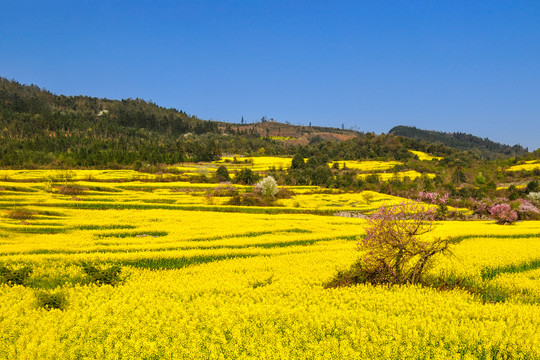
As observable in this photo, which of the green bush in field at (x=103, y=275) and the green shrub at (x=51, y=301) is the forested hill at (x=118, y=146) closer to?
the green bush in field at (x=103, y=275)

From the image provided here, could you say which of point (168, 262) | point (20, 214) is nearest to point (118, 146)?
point (20, 214)

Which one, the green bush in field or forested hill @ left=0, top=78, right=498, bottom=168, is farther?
forested hill @ left=0, top=78, right=498, bottom=168

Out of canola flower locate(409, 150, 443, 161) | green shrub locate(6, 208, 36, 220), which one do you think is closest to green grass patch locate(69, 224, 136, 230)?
green shrub locate(6, 208, 36, 220)

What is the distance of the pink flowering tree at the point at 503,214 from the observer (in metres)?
38.3

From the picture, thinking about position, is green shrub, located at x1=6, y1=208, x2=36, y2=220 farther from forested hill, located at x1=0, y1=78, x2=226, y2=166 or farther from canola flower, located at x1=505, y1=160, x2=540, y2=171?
canola flower, located at x1=505, y1=160, x2=540, y2=171

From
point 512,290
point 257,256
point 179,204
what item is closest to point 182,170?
point 179,204

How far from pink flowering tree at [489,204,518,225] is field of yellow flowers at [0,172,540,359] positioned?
1755cm

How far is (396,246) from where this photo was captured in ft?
38.9

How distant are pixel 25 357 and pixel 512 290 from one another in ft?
51.9

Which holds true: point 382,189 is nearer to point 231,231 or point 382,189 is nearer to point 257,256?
point 231,231

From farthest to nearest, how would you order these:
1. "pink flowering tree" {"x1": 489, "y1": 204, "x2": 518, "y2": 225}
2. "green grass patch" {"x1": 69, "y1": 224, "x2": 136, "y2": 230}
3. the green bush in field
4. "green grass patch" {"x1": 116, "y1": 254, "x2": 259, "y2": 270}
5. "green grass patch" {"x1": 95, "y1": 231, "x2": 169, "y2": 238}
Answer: "pink flowering tree" {"x1": 489, "y1": 204, "x2": 518, "y2": 225} → "green grass patch" {"x1": 69, "y1": 224, "x2": 136, "y2": 230} → "green grass patch" {"x1": 95, "y1": 231, "x2": 169, "y2": 238} → "green grass patch" {"x1": 116, "y1": 254, "x2": 259, "y2": 270} → the green bush in field

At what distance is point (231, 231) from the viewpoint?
86.0 feet

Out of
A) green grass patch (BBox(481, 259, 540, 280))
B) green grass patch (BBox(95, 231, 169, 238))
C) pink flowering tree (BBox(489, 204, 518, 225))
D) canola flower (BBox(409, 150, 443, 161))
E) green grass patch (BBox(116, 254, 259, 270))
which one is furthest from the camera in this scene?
canola flower (BBox(409, 150, 443, 161))

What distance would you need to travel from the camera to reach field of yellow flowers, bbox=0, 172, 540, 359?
7.64 metres
